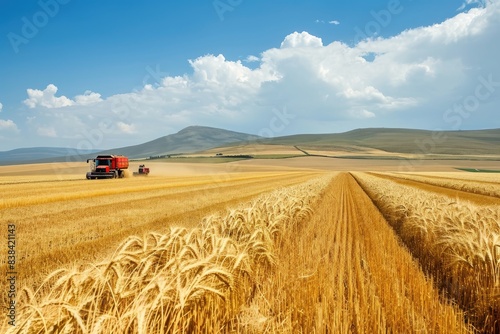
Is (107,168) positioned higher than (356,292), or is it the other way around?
(356,292)

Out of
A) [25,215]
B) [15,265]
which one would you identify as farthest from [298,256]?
[25,215]

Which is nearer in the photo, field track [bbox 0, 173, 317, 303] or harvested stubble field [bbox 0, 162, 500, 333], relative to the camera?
harvested stubble field [bbox 0, 162, 500, 333]

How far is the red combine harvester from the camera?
41750 mm

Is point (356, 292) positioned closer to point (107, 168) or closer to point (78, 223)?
point (78, 223)

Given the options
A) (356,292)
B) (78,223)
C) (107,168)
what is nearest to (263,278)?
(356,292)

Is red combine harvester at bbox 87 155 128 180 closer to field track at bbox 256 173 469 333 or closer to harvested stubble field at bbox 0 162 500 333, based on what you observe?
harvested stubble field at bbox 0 162 500 333

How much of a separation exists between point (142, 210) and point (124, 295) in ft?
46.1

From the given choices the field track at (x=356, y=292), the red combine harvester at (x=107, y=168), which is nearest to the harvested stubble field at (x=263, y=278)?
the field track at (x=356, y=292)

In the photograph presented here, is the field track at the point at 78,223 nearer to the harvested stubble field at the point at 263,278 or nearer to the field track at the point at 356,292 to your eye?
the harvested stubble field at the point at 263,278

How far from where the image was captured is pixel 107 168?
42000mm

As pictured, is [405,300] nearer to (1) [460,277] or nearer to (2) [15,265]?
(1) [460,277]

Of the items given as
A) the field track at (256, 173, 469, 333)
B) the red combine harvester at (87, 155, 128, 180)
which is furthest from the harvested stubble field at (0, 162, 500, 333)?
the red combine harvester at (87, 155, 128, 180)

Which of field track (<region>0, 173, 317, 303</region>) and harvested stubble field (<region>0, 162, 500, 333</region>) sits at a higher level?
harvested stubble field (<region>0, 162, 500, 333</region>)

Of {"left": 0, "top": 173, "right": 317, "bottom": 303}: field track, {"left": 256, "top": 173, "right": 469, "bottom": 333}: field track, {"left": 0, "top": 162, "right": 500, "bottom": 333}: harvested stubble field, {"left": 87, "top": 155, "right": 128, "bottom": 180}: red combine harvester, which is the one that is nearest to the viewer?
{"left": 0, "top": 162, "right": 500, "bottom": 333}: harvested stubble field
